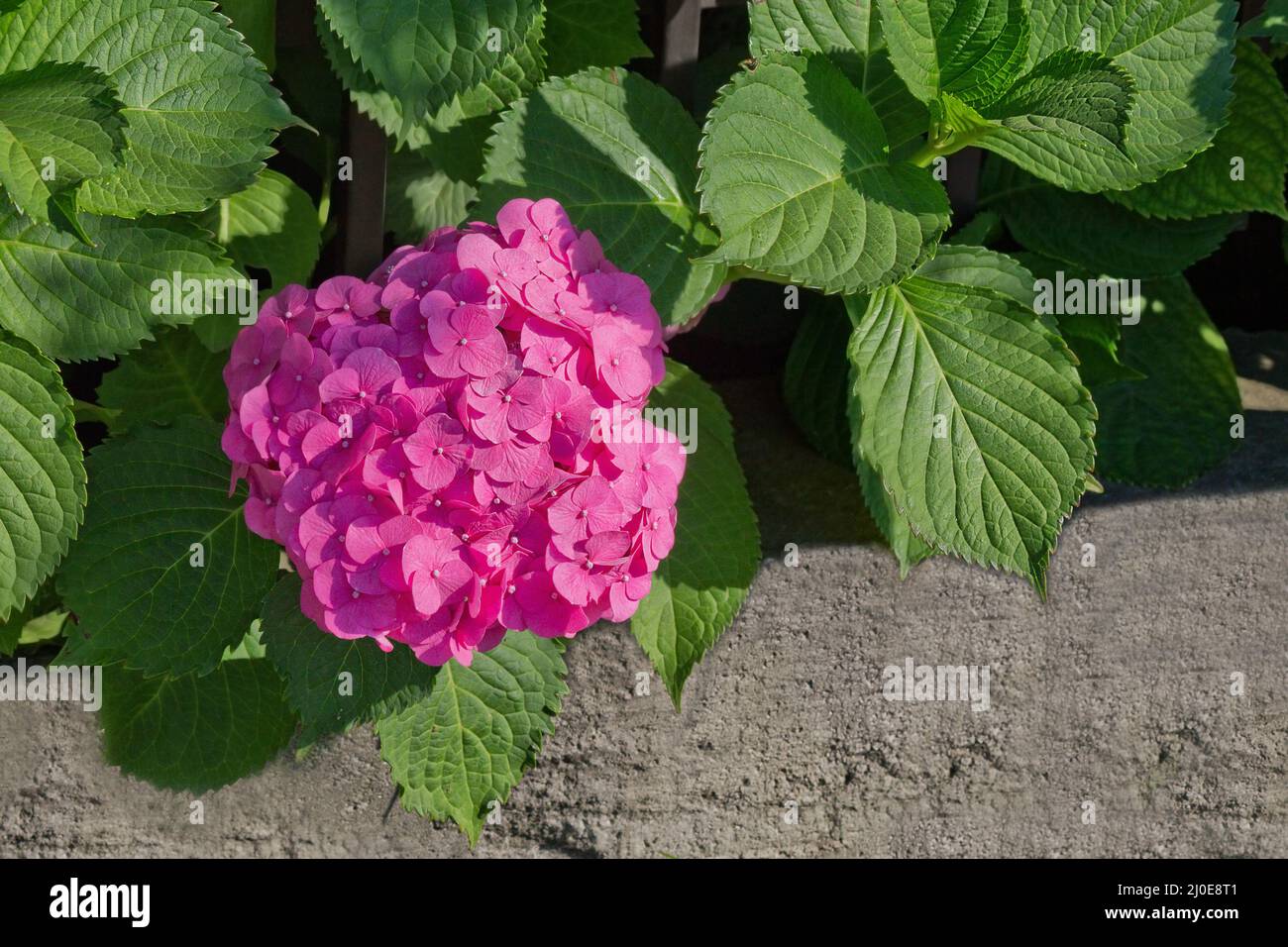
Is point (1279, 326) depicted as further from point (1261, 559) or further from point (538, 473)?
point (538, 473)

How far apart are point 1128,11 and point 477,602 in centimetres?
122

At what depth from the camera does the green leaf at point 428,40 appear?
4.98ft

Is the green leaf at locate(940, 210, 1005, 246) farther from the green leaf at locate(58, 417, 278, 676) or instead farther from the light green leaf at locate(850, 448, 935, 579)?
the green leaf at locate(58, 417, 278, 676)

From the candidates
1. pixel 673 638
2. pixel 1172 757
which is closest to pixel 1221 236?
pixel 1172 757

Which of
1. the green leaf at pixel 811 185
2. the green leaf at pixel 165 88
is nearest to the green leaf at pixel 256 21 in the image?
the green leaf at pixel 165 88

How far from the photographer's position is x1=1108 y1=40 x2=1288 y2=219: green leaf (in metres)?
1.96

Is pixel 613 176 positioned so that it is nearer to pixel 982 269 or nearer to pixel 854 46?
pixel 854 46

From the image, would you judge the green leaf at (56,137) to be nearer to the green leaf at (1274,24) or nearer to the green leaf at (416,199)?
the green leaf at (416,199)

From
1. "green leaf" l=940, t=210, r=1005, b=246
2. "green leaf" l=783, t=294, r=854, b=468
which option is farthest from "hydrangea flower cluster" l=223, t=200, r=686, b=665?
"green leaf" l=940, t=210, r=1005, b=246

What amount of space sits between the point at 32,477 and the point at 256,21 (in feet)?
2.11

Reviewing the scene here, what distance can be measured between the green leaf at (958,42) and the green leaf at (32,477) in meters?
1.12

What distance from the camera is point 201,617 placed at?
1613 mm

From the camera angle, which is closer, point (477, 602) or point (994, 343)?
point (477, 602)

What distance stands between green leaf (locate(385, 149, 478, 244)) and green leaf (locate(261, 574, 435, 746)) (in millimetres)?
625
